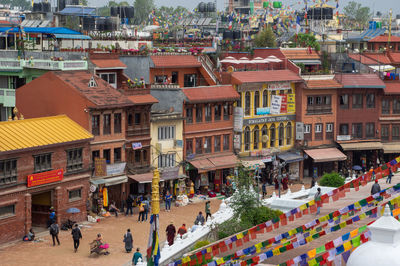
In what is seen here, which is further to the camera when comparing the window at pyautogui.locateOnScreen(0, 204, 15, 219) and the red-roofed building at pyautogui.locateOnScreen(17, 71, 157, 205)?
the red-roofed building at pyautogui.locateOnScreen(17, 71, 157, 205)

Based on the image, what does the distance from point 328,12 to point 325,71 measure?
22766mm

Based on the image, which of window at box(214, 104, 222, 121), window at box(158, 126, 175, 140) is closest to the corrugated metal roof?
window at box(158, 126, 175, 140)

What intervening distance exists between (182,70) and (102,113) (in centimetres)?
1309

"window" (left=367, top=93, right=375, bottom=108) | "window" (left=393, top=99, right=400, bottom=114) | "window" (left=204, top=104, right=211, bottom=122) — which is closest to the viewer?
"window" (left=204, top=104, right=211, bottom=122)

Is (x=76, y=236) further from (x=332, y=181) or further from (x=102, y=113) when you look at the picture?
(x=332, y=181)

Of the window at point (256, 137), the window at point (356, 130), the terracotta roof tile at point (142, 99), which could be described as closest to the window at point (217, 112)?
the window at point (256, 137)

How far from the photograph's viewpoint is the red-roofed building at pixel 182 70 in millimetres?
54875

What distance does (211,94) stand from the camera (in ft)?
175

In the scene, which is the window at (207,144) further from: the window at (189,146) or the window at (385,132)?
the window at (385,132)

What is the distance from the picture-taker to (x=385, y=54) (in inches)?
2847

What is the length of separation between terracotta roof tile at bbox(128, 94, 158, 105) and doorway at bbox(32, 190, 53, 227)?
851 cm

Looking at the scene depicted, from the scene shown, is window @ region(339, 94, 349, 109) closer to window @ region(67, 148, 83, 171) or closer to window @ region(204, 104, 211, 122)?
window @ region(204, 104, 211, 122)

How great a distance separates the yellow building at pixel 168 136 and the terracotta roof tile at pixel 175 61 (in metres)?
3.37

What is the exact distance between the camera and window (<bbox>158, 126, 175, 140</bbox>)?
4966 centimetres
